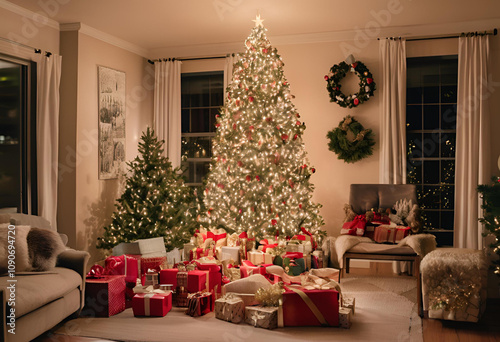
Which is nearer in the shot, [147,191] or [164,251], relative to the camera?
[164,251]

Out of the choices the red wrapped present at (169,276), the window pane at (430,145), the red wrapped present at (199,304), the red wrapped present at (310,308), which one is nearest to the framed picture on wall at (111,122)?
the red wrapped present at (169,276)

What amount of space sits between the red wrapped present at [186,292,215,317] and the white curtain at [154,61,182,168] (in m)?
3.17

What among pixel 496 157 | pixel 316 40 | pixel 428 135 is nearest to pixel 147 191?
pixel 316 40

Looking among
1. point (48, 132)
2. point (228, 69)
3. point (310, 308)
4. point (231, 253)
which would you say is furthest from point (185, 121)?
point (310, 308)

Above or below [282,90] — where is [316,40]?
above

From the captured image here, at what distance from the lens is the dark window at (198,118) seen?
23.9 ft

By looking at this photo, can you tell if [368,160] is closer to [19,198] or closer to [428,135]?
[428,135]

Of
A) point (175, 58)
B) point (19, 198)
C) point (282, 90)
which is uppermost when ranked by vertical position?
point (175, 58)

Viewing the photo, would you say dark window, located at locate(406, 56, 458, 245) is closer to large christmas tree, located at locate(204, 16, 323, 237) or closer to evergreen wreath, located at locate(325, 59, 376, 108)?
evergreen wreath, located at locate(325, 59, 376, 108)

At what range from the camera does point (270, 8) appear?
5.34 metres

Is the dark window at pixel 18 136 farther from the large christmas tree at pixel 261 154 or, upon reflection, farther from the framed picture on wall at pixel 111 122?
the large christmas tree at pixel 261 154

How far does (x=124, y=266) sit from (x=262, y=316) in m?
1.44

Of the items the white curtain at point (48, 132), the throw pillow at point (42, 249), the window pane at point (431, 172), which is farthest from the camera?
the window pane at point (431, 172)

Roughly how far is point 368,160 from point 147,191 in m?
2.88
